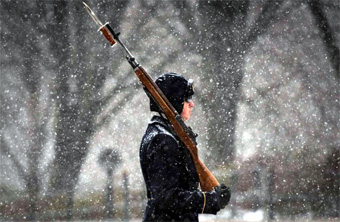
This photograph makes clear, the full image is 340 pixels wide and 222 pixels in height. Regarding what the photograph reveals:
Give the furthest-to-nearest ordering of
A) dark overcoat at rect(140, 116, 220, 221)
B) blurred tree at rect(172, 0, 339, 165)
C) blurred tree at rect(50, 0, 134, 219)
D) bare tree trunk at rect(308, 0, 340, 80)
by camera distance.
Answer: blurred tree at rect(172, 0, 339, 165) < blurred tree at rect(50, 0, 134, 219) < bare tree trunk at rect(308, 0, 340, 80) < dark overcoat at rect(140, 116, 220, 221)

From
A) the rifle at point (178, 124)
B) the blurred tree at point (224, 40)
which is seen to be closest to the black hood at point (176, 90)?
the rifle at point (178, 124)

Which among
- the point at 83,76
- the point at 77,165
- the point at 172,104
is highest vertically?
the point at 83,76

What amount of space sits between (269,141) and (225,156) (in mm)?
1839

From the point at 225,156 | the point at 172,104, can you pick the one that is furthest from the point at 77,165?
the point at 172,104

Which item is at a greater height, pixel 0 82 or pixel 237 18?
pixel 0 82

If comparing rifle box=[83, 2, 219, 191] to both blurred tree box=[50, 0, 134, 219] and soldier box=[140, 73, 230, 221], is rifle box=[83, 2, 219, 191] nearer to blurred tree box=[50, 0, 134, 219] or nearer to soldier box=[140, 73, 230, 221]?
soldier box=[140, 73, 230, 221]

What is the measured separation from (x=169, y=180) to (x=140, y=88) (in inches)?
593

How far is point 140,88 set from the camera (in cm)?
2036

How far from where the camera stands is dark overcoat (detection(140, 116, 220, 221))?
17.6ft

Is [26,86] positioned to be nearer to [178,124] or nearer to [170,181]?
[178,124]

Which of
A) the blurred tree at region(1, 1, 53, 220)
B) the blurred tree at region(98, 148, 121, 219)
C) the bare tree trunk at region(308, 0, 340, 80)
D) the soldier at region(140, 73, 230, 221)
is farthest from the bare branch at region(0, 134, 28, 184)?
the soldier at region(140, 73, 230, 221)

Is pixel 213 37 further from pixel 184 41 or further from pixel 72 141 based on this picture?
pixel 72 141

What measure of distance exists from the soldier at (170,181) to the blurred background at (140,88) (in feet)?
44.6

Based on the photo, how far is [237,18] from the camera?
65.9ft
